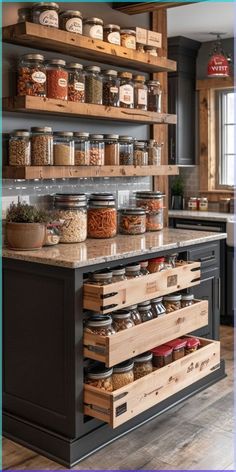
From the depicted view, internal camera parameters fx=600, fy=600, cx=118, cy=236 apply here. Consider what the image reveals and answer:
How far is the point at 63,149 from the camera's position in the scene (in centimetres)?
300

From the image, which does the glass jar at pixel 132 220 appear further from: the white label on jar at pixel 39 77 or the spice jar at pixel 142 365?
the white label on jar at pixel 39 77

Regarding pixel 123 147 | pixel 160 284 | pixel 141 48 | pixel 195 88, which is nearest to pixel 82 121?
pixel 123 147

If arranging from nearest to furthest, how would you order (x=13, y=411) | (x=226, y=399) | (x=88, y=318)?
(x=88, y=318) → (x=13, y=411) → (x=226, y=399)

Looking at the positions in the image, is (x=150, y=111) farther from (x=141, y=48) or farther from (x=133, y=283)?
(x=133, y=283)

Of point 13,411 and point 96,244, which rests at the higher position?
point 96,244

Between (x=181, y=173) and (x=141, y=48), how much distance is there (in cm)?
232

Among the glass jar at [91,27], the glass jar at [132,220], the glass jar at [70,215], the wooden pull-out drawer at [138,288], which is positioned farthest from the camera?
the glass jar at [132,220]

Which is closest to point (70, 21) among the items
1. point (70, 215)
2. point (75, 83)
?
point (75, 83)

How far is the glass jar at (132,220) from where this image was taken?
335 centimetres

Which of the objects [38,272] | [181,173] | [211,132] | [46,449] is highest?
[211,132]

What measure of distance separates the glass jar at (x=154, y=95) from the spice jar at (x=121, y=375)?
5.34 feet

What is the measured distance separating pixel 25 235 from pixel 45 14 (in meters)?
1.07

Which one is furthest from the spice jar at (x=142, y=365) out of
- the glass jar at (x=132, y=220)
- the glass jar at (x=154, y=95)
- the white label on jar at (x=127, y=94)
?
the glass jar at (x=154, y=95)

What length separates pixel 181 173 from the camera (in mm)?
5734
